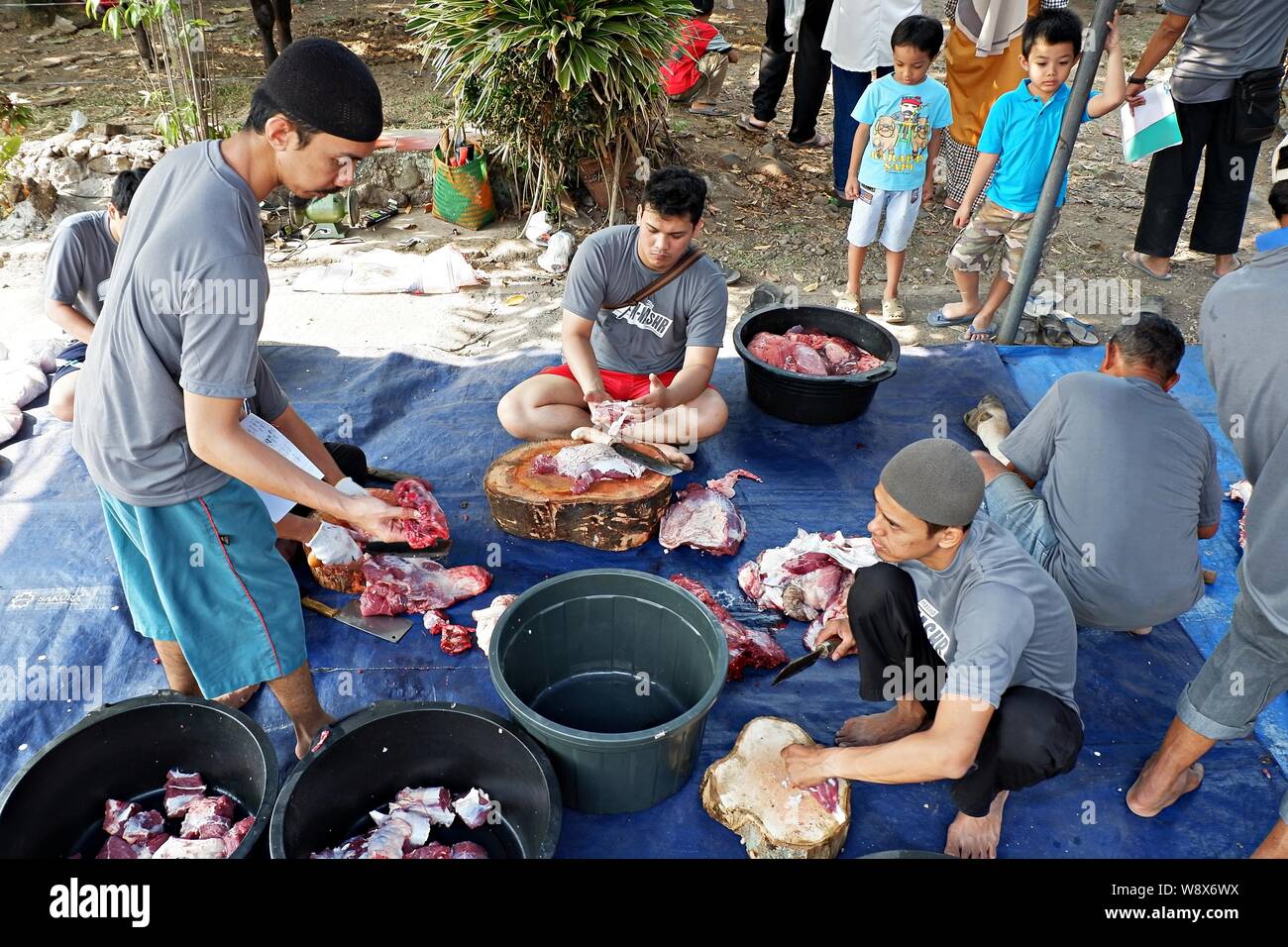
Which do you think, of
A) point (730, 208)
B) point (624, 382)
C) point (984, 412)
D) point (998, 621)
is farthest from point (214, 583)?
point (730, 208)

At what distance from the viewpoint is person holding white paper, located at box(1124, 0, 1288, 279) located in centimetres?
492

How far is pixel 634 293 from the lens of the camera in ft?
12.6

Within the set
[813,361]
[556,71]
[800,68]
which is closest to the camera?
[813,361]

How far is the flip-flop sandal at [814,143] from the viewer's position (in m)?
7.78

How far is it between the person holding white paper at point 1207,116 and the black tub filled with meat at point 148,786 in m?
5.16

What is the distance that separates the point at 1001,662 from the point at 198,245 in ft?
6.95

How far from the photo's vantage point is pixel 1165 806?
2.55 m

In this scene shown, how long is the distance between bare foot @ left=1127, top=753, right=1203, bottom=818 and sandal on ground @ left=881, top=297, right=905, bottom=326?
11.3ft

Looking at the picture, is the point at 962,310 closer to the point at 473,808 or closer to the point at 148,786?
the point at 473,808

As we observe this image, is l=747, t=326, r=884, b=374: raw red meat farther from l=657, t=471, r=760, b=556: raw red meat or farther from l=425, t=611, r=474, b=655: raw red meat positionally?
l=425, t=611, r=474, b=655: raw red meat

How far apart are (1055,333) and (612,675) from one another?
364cm

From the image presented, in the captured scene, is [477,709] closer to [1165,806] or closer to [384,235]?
[1165,806]

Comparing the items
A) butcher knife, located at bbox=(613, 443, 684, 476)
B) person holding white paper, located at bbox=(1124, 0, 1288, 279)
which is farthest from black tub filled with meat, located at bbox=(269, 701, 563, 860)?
person holding white paper, located at bbox=(1124, 0, 1288, 279)

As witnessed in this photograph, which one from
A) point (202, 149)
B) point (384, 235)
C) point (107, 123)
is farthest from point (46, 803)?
point (107, 123)
